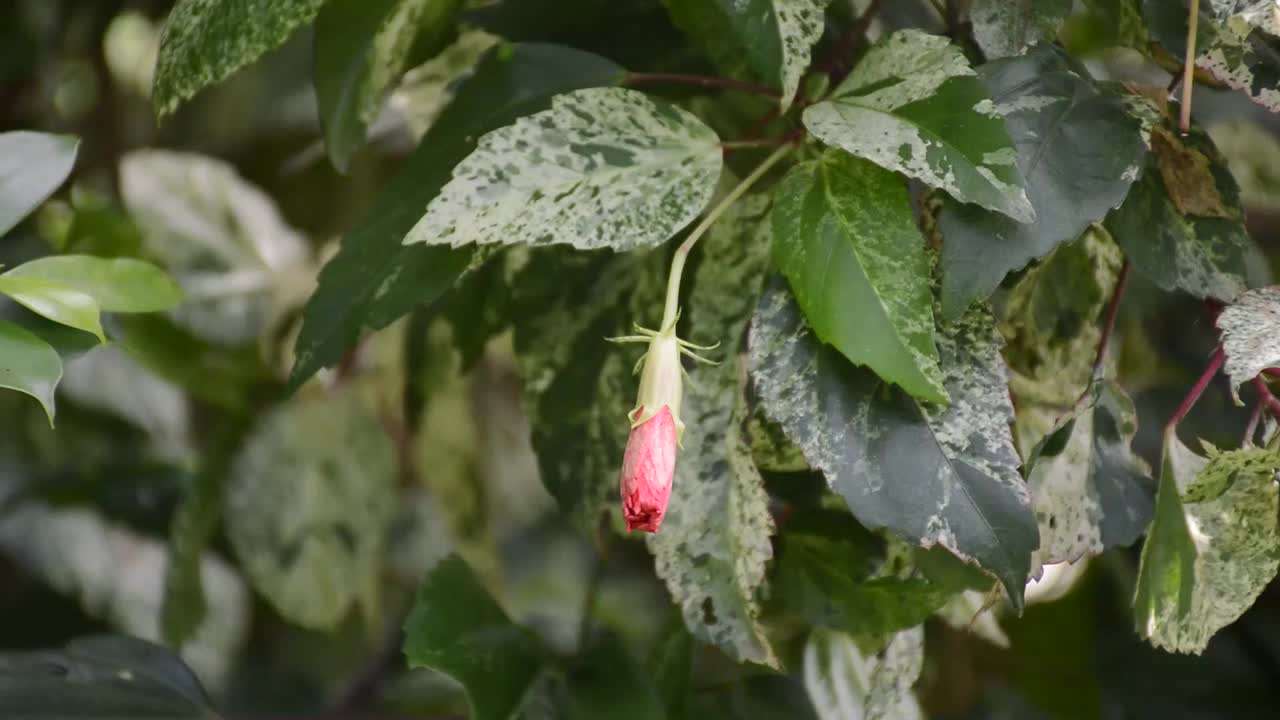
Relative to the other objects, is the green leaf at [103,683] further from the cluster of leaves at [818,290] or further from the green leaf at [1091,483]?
the green leaf at [1091,483]

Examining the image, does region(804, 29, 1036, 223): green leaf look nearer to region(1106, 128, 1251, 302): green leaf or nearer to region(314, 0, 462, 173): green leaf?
region(1106, 128, 1251, 302): green leaf

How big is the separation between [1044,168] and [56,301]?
0.37 m

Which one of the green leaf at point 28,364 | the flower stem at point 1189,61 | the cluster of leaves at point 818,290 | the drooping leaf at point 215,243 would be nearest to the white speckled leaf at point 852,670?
the cluster of leaves at point 818,290

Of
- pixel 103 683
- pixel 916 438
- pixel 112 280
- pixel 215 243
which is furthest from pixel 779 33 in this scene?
pixel 215 243

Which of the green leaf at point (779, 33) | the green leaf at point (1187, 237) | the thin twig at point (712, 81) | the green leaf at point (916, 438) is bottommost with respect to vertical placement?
the green leaf at point (916, 438)

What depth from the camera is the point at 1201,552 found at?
1.48 feet

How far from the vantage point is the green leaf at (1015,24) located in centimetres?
45

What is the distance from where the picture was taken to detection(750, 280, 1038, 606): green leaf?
0.41 metres

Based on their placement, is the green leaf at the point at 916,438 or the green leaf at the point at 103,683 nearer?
the green leaf at the point at 916,438

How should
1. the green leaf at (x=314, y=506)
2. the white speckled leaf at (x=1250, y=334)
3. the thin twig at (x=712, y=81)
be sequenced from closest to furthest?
the white speckled leaf at (x=1250, y=334), the thin twig at (x=712, y=81), the green leaf at (x=314, y=506)

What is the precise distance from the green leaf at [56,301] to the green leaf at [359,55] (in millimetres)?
140

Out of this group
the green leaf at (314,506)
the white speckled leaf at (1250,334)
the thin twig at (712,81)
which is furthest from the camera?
the green leaf at (314,506)

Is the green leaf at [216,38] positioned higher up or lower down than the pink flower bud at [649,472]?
higher up

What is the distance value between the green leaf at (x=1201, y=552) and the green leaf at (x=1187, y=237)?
2.5 inches
